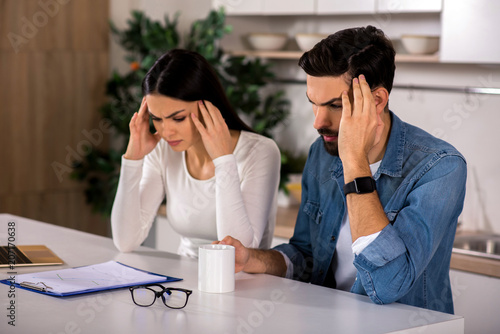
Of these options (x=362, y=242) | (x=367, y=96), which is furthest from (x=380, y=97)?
(x=362, y=242)

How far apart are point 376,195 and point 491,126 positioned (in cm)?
174

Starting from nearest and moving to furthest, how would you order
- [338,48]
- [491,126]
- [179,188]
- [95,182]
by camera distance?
[338,48] < [179,188] < [491,126] < [95,182]

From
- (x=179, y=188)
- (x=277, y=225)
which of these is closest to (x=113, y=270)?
(x=179, y=188)

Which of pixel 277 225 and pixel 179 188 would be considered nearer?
pixel 179 188

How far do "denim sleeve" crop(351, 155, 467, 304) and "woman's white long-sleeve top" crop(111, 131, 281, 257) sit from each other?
561mm

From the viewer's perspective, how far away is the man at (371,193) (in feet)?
5.39

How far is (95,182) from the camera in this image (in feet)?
13.8

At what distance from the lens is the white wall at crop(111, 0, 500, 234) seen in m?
3.26

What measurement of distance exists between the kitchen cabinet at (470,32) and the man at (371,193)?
1.21 meters

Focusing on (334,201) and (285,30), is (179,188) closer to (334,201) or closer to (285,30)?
(334,201)

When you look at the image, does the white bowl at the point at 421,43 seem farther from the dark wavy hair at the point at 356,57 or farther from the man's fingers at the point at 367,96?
the man's fingers at the point at 367,96

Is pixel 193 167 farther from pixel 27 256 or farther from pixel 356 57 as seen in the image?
pixel 356 57

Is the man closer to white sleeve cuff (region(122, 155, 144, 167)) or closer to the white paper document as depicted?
the white paper document

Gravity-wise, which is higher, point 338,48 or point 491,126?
point 338,48
